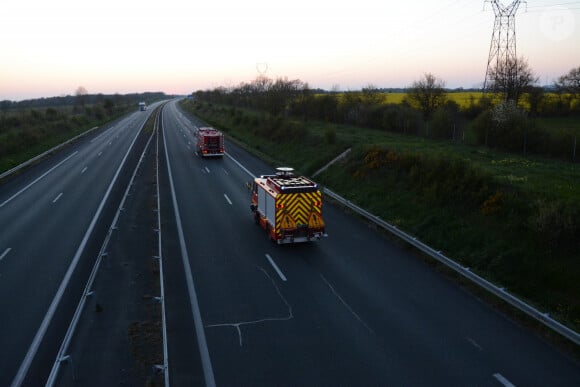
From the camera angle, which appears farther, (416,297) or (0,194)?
(0,194)

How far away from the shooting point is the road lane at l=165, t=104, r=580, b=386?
8961 mm

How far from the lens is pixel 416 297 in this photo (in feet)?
40.8

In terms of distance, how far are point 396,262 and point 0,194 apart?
74.4ft

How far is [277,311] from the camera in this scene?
11.6 m

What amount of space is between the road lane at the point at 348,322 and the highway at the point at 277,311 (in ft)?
0.12

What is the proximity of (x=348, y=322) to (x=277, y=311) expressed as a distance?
183cm

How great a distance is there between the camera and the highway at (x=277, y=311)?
9000 mm

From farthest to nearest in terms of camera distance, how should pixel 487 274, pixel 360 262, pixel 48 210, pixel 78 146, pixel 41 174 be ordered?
pixel 78 146, pixel 41 174, pixel 48 210, pixel 360 262, pixel 487 274


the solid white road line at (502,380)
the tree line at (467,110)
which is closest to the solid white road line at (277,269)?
the solid white road line at (502,380)

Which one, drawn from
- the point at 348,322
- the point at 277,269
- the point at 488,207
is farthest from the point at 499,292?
the point at 277,269

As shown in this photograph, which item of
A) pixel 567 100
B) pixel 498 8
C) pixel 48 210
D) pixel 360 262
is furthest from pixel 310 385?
pixel 567 100

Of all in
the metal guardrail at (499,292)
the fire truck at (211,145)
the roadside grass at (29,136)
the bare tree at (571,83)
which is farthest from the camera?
the bare tree at (571,83)

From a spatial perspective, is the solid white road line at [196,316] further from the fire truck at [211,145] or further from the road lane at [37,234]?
the fire truck at [211,145]

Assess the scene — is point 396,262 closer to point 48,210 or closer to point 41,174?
point 48,210
